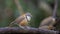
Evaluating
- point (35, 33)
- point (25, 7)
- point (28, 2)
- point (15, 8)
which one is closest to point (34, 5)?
point (28, 2)

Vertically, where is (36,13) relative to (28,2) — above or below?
below

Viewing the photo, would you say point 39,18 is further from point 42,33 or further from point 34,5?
point 42,33

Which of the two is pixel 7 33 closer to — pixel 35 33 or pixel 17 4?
pixel 35 33

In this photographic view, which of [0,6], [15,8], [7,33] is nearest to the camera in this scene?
[7,33]

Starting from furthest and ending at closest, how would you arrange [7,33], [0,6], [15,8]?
[0,6]
[15,8]
[7,33]

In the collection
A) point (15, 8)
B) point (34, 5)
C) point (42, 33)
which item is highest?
point (34, 5)

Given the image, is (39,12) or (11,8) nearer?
(11,8)
